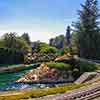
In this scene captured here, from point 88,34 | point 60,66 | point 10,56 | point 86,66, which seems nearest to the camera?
point 60,66

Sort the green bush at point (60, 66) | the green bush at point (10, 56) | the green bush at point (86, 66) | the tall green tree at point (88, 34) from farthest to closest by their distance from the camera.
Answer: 1. the green bush at point (10, 56)
2. the tall green tree at point (88, 34)
3. the green bush at point (86, 66)
4. the green bush at point (60, 66)

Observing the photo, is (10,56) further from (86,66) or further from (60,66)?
(86,66)

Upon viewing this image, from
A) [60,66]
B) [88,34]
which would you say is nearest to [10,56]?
[88,34]

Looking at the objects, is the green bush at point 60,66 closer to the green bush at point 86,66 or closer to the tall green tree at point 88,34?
the green bush at point 86,66

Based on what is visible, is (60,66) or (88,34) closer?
(60,66)

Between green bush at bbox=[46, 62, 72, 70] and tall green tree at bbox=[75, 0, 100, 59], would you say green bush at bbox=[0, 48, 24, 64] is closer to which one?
tall green tree at bbox=[75, 0, 100, 59]

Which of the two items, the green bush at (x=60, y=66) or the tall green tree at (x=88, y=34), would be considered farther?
the tall green tree at (x=88, y=34)

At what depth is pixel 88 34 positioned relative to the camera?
6347 centimetres

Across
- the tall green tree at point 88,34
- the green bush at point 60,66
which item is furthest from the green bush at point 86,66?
the tall green tree at point 88,34

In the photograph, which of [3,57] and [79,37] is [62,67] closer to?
[79,37]

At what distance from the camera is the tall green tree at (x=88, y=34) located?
207 feet

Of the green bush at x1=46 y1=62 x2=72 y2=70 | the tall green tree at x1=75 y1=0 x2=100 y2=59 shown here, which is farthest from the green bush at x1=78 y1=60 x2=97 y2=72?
the tall green tree at x1=75 y1=0 x2=100 y2=59

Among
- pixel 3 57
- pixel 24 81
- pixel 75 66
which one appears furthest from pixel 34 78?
pixel 3 57

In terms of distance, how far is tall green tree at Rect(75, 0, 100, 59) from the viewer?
2485 inches
